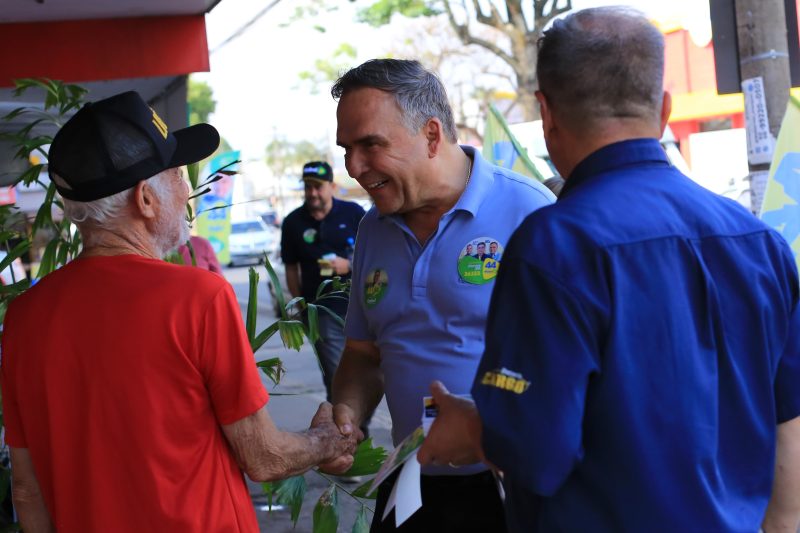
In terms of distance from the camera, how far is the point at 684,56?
93.6 ft

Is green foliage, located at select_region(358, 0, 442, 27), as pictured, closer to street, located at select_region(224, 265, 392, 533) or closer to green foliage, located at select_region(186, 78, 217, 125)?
street, located at select_region(224, 265, 392, 533)

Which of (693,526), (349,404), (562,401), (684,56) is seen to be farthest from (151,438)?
(684,56)

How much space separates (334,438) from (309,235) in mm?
4474

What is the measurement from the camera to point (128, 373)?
1.99 metres

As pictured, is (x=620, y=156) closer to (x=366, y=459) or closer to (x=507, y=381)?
(x=507, y=381)

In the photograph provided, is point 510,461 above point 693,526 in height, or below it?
above

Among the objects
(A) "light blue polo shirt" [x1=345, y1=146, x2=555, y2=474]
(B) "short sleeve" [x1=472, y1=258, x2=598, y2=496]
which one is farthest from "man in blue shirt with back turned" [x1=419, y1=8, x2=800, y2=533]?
(A) "light blue polo shirt" [x1=345, y1=146, x2=555, y2=474]

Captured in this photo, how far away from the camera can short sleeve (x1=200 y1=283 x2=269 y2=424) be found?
2.00m

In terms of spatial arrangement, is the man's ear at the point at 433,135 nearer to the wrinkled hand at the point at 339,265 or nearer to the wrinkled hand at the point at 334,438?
the wrinkled hand at the point at 334,438

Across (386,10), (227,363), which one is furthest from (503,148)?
(386,10)

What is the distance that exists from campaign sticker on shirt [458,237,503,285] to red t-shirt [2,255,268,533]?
0.67 m

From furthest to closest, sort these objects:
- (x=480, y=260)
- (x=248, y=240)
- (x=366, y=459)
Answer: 1. (x=248, y=240)
2. (x=366, y=459)
3. (x=480, y=260)

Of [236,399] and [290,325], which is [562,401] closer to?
[236,399]

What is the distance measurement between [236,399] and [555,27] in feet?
3.38
